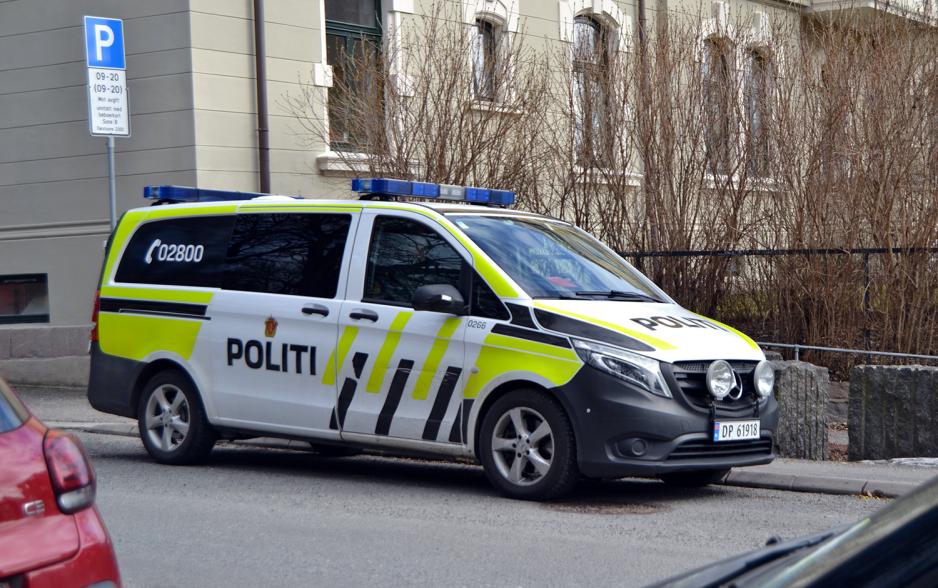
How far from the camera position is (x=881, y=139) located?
13859 millimetres

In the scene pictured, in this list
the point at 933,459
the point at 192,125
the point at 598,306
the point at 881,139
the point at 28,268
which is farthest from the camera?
the point at 28,268

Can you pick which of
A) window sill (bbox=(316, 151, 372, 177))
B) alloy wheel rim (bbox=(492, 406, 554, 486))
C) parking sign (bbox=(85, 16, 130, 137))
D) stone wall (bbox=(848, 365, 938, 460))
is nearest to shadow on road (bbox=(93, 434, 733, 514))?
alloy wheel rim (bbox=(492, 406, 554, 486))

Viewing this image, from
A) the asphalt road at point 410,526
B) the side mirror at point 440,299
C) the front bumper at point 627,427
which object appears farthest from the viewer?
the side mirror at point 440,299

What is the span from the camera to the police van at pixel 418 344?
8367 millimetres

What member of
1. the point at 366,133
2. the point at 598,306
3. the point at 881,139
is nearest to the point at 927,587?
the point at 598,306

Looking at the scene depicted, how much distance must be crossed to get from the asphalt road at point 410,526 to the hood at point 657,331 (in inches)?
39.2

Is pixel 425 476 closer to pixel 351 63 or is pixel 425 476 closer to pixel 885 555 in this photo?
pixel 885 555

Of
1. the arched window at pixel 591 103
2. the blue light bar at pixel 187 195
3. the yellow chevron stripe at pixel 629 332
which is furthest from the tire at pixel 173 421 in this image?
the arched window at pixel 591 103

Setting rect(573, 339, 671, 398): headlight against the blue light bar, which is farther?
the blue light bar

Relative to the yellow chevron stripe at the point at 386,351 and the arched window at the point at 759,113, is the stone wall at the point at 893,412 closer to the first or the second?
the yellow chevron stripe at the point at 386,351

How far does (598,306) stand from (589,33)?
8.85 metres

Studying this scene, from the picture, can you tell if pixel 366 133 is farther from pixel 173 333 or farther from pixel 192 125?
pixel 173 333

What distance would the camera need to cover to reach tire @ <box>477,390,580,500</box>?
8359 mm

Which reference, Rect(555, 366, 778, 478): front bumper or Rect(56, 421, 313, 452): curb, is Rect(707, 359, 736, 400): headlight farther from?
Rect(56, 421, 313, 452): curb
